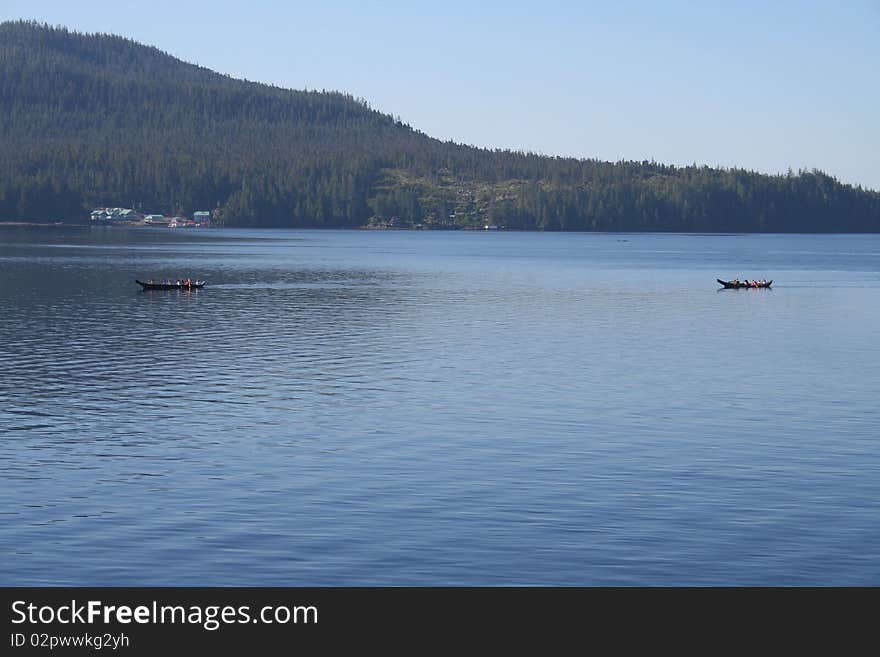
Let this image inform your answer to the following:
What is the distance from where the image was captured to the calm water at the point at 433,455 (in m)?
37.5

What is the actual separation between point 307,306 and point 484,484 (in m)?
88.9

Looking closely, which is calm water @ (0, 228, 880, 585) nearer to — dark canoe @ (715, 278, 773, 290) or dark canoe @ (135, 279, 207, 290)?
dark canoe @ (135, 279, 207, 290)

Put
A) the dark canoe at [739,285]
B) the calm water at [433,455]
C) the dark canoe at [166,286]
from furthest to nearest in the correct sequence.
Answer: the dark canoe at [739,285] → the dark canoe at [166,286] → the calm water at [433,455]

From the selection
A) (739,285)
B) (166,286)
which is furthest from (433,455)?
(739,285)

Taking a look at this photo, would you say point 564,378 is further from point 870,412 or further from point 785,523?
point 785,523

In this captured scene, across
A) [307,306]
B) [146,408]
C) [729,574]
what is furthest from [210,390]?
[307,306]

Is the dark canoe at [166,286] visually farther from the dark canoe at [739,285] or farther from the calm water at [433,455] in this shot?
the dark canoe at [739,285]

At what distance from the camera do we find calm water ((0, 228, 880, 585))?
37.5 m

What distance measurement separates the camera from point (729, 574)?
36.1 metres

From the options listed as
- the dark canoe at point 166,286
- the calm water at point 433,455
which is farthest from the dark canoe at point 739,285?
the dark canoe at point 166,286

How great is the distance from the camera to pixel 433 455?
2092 inches

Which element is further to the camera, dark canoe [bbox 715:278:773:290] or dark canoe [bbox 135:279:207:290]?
dark canoe [bbox 715:278:773:290]

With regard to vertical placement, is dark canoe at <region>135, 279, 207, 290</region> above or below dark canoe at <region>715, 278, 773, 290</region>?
below

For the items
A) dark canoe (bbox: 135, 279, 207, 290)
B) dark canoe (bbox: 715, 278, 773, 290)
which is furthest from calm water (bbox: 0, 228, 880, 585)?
dark canoe (bbox: 715, 278, 773, 290)
